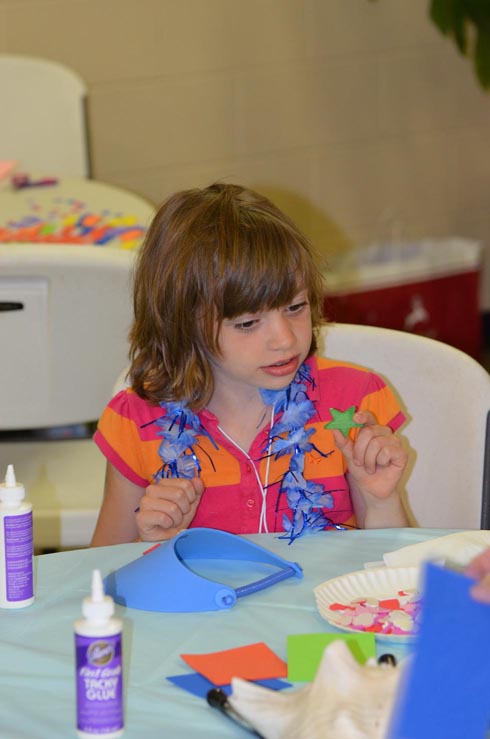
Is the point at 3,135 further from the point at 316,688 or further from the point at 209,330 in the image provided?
the point at 316,688

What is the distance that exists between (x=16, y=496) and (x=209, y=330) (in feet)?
1.56

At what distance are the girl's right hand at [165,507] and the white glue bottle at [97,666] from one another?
51 cm

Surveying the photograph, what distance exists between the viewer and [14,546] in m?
1.25

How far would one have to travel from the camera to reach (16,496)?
1.25m

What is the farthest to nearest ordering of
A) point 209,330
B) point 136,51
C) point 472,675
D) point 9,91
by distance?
point 136,51, point 9,91, point 209,330, point 472,675

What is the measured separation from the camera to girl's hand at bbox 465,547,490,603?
0.74 meters

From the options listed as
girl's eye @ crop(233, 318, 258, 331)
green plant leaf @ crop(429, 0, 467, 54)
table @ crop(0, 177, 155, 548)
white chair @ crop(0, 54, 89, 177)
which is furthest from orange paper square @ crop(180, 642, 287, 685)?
green plant leaf @ crop(429, 0, 467, 54)

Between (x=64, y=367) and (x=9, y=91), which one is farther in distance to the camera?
(x=9, y=91)

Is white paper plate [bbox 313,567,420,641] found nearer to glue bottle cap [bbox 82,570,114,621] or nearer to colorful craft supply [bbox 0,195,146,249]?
glue bottle cap [bbox 82,570,114,621]

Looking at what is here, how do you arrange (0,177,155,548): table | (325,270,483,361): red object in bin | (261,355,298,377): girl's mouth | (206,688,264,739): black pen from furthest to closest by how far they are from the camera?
(325,270,483,361): red object in bin → (0,177,155,548): table → (261,355,298,377): girl's mouth → (206,688,264,739): black pen

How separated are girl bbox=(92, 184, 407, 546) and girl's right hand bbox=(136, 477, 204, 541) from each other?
2cm

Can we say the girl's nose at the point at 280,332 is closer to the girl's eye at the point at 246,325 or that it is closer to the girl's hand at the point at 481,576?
the girl's eye at the point at 246,325

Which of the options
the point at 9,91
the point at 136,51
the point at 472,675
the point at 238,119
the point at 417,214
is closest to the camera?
the point at 472,675

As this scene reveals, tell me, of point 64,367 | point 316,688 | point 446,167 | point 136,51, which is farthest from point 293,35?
point 316,688
